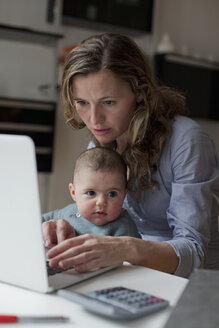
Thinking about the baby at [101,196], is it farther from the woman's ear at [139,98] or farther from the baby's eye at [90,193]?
the woman's ear at [139,98]

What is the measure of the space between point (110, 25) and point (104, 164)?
12.2 ft

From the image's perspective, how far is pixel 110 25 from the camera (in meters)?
4.98

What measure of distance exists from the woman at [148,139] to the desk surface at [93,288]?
397mm

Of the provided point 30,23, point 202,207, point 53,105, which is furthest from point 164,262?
point 30,23

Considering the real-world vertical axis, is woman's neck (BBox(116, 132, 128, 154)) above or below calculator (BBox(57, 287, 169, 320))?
below

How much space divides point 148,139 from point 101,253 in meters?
0.68

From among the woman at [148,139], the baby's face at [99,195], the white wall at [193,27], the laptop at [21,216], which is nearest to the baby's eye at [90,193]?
the baby's face at [99,195]

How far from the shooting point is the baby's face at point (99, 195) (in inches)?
56.8

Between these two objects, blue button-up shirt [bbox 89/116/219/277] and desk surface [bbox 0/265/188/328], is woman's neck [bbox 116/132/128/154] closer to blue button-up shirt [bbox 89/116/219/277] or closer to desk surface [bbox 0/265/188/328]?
blue button-up shirt [bbox 89/116/219/277]

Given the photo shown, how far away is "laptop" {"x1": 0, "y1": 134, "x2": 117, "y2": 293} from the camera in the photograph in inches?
32.1

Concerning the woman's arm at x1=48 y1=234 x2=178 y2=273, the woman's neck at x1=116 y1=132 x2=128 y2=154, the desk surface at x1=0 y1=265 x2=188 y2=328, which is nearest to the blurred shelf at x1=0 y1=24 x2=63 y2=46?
the woman's neck at x1=116 y1=132 x2=128 y2=154

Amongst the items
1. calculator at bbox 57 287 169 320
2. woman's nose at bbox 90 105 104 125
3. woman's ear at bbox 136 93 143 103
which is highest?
woman's ear at bbox 136 93 143 103

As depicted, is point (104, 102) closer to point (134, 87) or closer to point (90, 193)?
point (134, 87)

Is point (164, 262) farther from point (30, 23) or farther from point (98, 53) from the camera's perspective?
point (30, 23)
